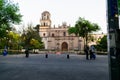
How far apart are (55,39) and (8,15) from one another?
91.2m

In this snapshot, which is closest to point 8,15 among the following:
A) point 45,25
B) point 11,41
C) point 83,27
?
point 83,27

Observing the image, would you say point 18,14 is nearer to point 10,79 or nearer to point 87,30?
point 87,30

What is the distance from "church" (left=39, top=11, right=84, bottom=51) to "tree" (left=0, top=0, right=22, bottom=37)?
8519 centimetres

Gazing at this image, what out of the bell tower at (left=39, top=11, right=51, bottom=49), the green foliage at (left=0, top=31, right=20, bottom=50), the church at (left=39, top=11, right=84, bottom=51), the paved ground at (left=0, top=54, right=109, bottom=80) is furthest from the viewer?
the bell tower at (left=39, top=11, right=51, bottom=49)

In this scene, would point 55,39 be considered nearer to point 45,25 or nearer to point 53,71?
point 45,25

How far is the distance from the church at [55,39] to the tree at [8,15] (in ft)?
279

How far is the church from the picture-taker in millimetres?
139500

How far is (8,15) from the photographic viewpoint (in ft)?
169

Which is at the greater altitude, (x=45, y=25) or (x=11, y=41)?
(x=45, y=25)

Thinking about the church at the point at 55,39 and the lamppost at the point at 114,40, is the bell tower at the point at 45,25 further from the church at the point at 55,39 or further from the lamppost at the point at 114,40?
the lamppost at the point at 114,40

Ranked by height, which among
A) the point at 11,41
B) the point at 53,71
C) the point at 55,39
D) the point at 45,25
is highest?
the point at 45,25

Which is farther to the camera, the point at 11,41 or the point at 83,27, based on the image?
the point at 11,41

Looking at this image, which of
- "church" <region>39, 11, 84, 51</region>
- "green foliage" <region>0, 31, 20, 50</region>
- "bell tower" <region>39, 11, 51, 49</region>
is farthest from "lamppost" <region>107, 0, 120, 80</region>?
"bell tower" <region>39, 11, 51, 49</region>

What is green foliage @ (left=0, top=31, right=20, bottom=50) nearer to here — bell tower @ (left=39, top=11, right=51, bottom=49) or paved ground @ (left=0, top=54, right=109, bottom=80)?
bell tower @ (left=39, top=11, right=51, bottom=49)
